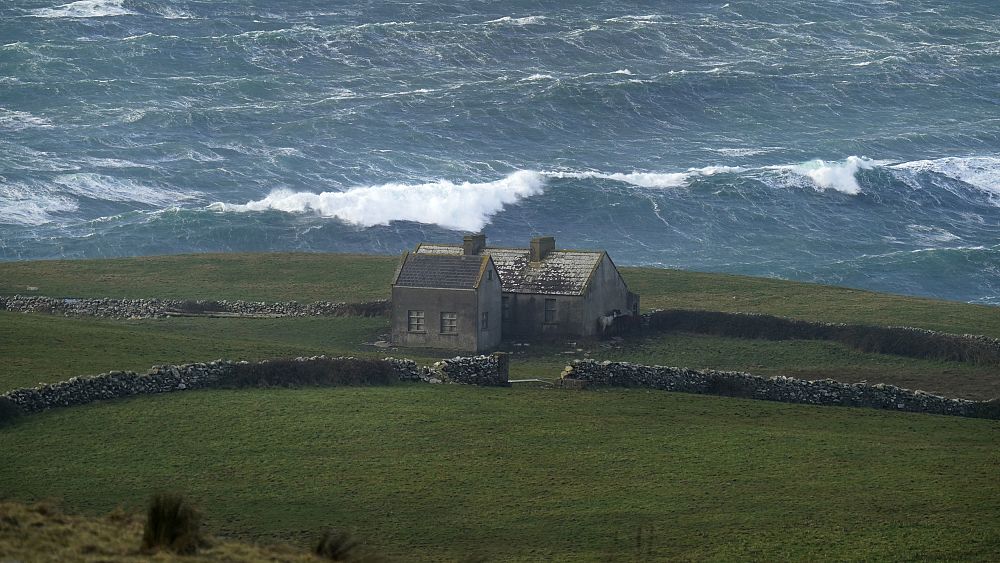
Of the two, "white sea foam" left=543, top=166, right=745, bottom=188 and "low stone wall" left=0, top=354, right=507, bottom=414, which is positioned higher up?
"white sea foam" left=543, top=166, right=745, bottom=188

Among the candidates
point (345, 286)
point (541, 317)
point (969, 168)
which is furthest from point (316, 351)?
point (969, 168)

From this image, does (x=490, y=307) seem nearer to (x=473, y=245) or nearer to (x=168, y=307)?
(x=473, y=245)

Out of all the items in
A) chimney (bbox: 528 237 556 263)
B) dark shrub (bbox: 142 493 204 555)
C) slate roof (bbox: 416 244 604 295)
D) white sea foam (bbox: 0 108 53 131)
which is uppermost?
white sea foam (bbox: 0 108 53 131)

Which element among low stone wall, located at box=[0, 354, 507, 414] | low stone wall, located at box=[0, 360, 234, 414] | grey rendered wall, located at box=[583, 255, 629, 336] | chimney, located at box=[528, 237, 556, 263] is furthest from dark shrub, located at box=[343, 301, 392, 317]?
low stone wall, located at box=[0, 360, 234, 414]

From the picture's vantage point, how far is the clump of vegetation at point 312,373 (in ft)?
132

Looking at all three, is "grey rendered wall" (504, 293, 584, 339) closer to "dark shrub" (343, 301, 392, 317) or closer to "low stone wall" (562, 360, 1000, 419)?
"dark shrub" (343, 301, 392, 317)

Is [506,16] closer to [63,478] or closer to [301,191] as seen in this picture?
[301,191]

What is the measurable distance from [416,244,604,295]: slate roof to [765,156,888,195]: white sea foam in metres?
58.8

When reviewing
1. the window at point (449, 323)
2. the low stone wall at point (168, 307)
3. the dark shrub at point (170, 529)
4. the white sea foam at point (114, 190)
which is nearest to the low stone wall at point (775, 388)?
the window at point (449, 323)

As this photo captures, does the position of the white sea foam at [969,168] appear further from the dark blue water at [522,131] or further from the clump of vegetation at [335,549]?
the clump of vegetation at [335,549]

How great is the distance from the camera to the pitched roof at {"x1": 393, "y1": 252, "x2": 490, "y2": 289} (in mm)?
54750

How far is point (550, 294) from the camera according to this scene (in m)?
55.9

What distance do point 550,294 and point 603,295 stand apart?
7.43 ft

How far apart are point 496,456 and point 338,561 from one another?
492 inches
